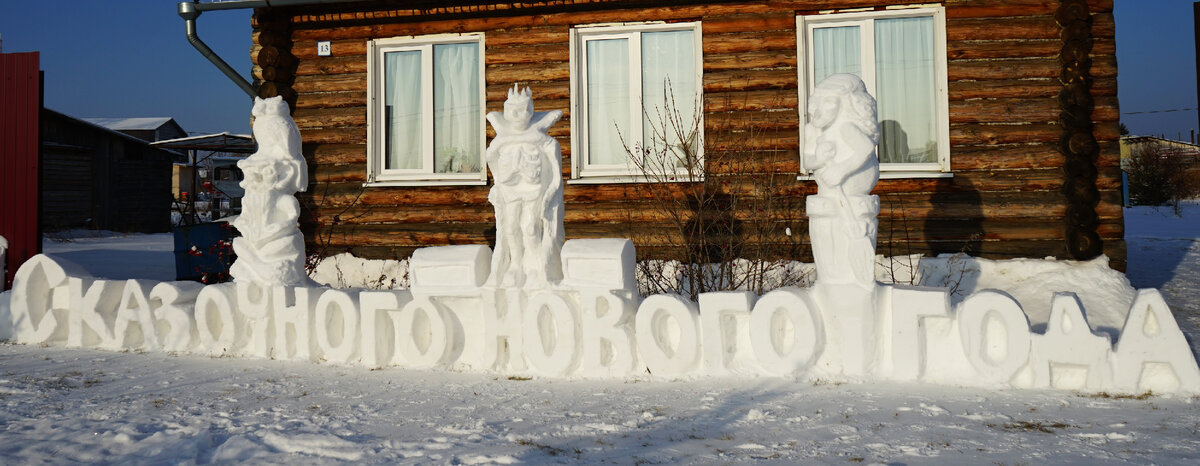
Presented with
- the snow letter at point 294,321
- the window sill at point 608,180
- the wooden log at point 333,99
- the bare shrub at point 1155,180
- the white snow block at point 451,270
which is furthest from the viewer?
the bare shrub at point 1155,180

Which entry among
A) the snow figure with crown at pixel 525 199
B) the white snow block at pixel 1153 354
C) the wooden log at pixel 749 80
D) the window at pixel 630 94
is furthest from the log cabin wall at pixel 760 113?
the white snow block at pixel 1153 354

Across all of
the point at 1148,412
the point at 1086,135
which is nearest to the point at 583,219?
the point at 1086,135

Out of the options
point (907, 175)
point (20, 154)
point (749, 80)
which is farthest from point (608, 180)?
point (20, 154)

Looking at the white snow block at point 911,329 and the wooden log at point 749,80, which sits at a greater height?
the wooden log at point 749,80

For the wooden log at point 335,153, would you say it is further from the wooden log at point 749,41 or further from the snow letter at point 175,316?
the wooden log at point 749,41

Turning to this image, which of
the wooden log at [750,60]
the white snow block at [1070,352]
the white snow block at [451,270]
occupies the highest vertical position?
the wooden log at [750,60]

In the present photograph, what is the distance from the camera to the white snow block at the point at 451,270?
5.29 meters

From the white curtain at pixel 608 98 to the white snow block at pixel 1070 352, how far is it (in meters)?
4.83

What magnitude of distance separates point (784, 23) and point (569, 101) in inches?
90.8

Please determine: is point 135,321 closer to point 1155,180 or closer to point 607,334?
point 607,334

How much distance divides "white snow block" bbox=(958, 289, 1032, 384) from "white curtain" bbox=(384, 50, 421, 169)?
6.22 m

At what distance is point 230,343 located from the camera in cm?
585

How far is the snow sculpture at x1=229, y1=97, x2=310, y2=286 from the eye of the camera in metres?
5.88

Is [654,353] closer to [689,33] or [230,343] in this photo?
[230,343]
